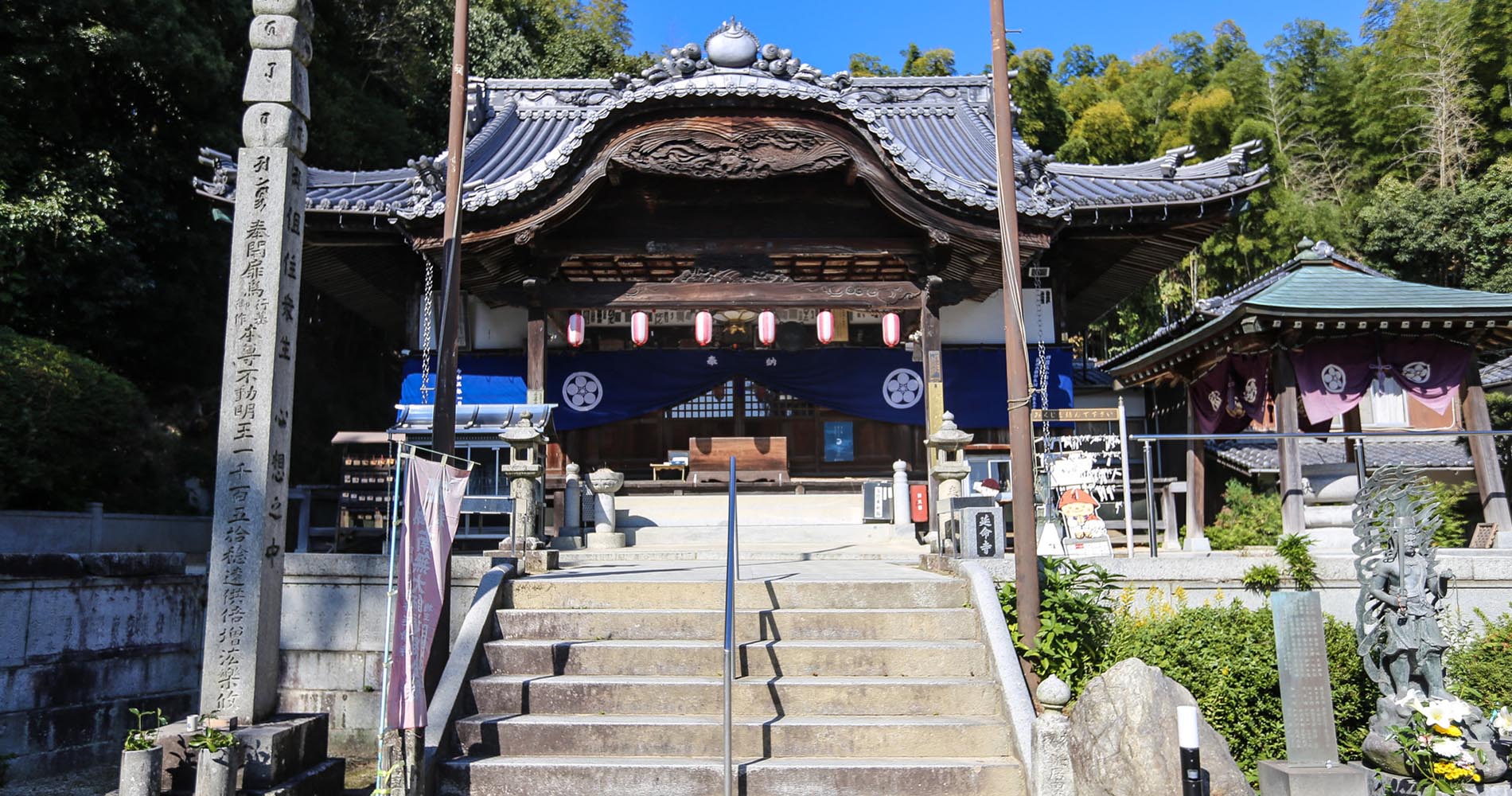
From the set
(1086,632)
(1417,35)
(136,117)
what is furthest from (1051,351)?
(1417,35)

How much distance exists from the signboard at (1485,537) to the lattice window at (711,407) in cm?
1135

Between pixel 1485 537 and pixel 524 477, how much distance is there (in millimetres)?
11868

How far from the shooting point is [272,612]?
19.9ft

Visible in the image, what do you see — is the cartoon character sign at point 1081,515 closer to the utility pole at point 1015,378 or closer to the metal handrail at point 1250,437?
the metal handrail at point 1250,437

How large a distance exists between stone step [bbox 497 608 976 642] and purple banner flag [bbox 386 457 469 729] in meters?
1.50

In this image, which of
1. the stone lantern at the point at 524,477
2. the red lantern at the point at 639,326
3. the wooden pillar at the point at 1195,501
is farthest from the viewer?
the red lantern at the point at 639,326

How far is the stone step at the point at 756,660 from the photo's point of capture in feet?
24.0

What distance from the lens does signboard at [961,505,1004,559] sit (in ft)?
27.8

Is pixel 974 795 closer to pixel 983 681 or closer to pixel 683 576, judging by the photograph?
pixel 983 681

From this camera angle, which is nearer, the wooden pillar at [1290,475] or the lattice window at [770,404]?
the wooden pillar at [1290,475]

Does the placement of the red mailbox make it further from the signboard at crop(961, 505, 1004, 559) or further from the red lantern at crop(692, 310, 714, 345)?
the red lantern at crop(692, 310, 714, 345)

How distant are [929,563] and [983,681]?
2.28 m

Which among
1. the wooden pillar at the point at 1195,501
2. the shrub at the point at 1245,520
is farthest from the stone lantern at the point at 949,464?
the shrub at the point at 1245,520

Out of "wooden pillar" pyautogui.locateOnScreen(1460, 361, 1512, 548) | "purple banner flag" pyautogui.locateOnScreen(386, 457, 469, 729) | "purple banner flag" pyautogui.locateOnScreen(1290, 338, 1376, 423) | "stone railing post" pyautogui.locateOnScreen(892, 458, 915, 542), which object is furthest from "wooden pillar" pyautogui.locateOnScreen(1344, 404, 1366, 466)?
"purple banner flag" pyautogui.locateOnScreen(386, 457, 469, 729)
